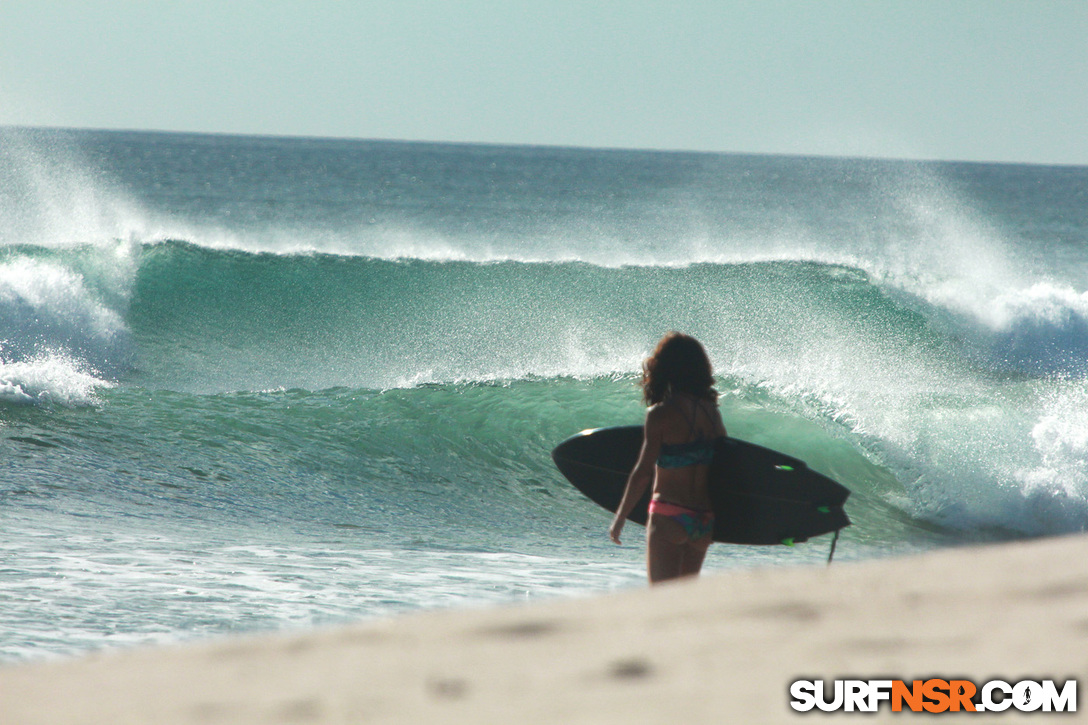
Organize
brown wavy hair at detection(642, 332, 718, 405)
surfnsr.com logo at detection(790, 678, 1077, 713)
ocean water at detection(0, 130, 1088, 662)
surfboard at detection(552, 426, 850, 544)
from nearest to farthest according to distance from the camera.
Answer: surfnsr.com logo at detection(790, 678, 1077, 713)
brown wavy hair at detection(642, 332, 718, 405)
surfboard at detection(552, 426, 850, 544)
ocean water at detection(0, 130, 1088, 662)

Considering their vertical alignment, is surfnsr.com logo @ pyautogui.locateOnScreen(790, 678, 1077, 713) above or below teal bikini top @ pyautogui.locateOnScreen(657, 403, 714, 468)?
below

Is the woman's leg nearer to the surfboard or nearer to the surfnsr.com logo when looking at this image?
the surfboard

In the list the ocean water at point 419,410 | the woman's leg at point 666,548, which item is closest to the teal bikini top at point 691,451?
Answer: the woman's leg at point 666,548

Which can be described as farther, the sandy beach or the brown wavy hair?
the brown wavy hair

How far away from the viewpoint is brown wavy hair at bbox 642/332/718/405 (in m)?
3.69

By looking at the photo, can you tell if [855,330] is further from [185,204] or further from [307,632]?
[185,204]

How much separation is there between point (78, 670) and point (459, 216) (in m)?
40.1

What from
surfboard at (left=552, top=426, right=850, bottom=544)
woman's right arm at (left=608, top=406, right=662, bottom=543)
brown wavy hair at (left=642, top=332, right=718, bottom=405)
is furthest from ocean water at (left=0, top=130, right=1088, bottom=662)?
brown wavy hair at (left=642, top=332, right=718, bottom=405)

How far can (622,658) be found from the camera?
1.95 m

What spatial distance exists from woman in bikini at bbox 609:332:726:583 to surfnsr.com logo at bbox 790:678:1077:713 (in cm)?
190

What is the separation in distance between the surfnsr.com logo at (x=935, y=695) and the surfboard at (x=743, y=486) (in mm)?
1976

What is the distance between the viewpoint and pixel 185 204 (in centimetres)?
4116

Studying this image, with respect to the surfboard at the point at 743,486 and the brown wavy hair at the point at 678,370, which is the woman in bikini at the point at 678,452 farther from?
the surfboard at the point at 743,486

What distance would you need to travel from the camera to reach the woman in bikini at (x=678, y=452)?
369 centimetres
